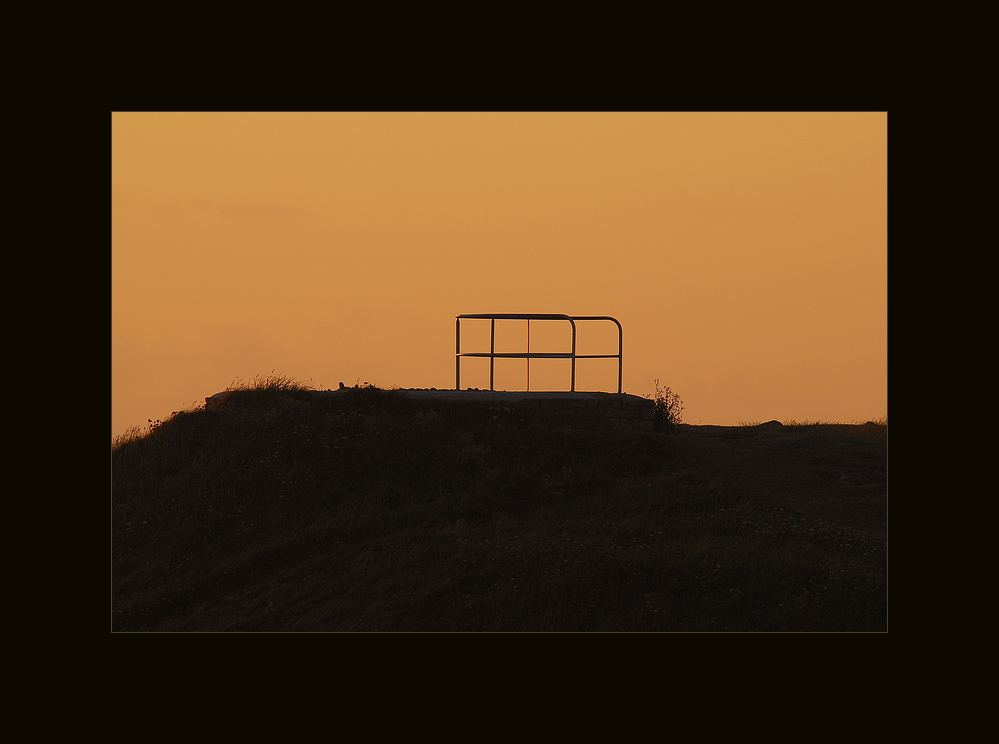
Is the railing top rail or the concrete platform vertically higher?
the railing top rail

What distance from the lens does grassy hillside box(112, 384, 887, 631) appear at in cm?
1249

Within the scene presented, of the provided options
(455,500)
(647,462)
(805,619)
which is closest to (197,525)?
(455,500)

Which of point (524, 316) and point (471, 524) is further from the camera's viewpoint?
point (524, 316)

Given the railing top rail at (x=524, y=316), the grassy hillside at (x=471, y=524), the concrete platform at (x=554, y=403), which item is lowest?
the grassy hillside at (x=471, y=524)

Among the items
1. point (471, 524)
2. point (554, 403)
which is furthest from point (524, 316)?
point (471, 524)

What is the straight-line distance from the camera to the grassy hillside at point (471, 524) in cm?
1249

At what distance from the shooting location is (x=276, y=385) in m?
18.6

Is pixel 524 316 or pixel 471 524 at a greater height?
pixel 524 316

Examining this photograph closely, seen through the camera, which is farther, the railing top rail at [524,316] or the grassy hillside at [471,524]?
the railing top rail at [524,316]

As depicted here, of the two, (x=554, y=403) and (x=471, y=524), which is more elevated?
(x=554, y=403)

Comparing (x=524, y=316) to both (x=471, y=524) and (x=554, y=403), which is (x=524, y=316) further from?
(x=471, y=524)

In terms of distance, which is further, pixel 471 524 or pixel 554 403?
pixel 554 403

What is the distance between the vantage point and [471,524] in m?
14.6

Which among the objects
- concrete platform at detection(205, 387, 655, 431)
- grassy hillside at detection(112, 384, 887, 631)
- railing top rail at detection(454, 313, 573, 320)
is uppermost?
railing top rail at detection(454, 313, 573, 320)
